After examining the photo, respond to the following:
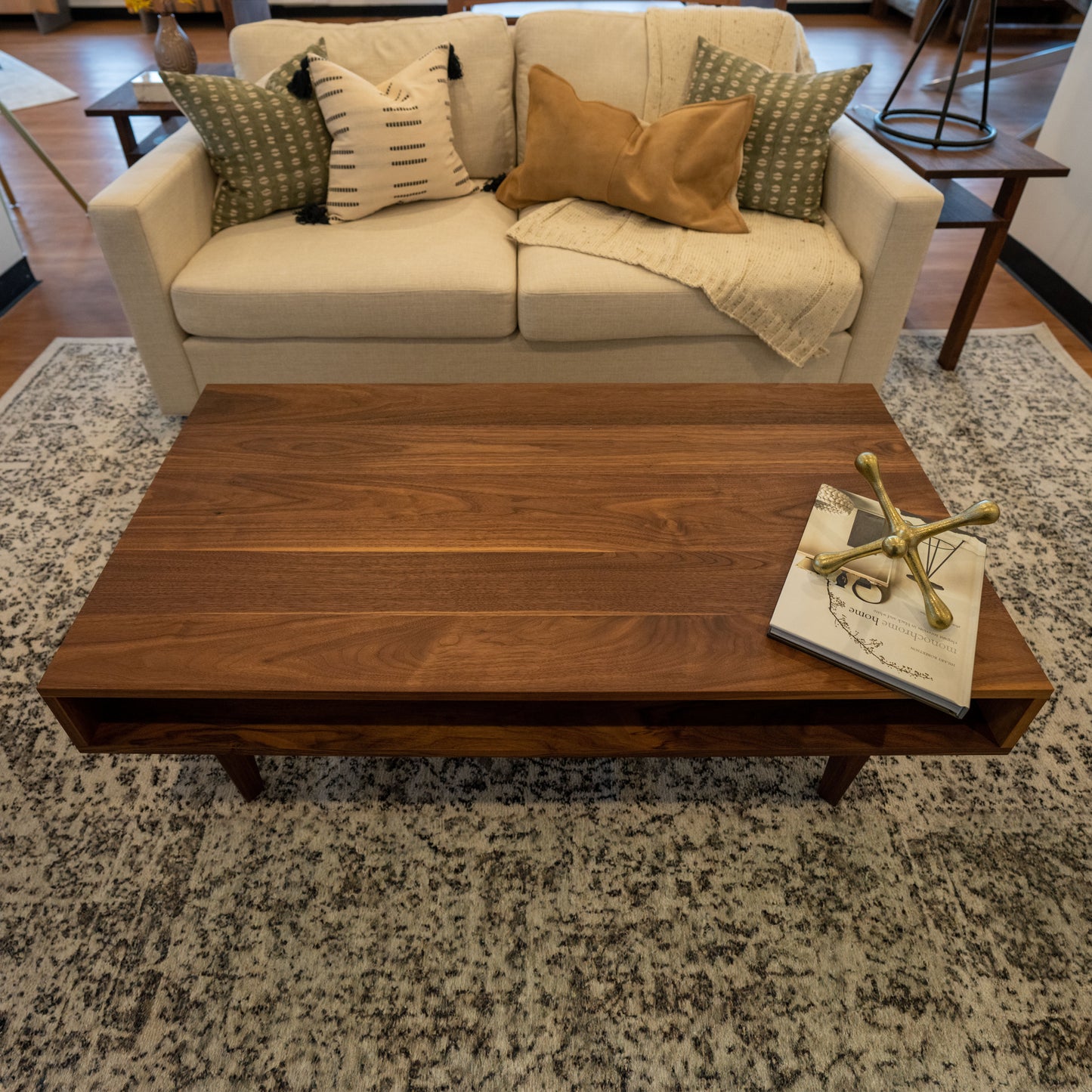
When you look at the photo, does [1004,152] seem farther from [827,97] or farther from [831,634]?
[831,634]

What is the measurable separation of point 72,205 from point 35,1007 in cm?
319

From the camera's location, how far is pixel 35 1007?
116 cm

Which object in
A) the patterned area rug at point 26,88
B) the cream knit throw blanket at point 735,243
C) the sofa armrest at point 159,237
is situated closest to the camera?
the sofa armrest at point 159,237

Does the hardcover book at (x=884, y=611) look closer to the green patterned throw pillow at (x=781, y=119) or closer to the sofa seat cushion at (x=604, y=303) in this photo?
the sofa seat cushion at (x=604, y=303)

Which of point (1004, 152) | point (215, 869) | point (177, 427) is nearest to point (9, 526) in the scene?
point (177, 427)

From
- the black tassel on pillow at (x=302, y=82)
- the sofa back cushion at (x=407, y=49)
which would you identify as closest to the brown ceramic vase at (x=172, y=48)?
the sofa back cushion at (x=407, y=49)

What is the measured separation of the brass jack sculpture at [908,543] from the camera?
1100 millimetres

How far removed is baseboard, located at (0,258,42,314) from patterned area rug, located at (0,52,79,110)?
6.72 feet

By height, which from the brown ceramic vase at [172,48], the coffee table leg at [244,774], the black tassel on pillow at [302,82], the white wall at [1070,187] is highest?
the black tassel on pillow at [302,82]

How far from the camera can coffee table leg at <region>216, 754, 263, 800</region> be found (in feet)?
4.32

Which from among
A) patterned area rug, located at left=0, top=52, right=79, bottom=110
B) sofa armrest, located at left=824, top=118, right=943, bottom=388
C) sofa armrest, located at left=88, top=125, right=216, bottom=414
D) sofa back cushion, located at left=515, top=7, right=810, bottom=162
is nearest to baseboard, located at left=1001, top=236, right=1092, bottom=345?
sofa armrest, located at left=824, top=118, right=943, bottom=388

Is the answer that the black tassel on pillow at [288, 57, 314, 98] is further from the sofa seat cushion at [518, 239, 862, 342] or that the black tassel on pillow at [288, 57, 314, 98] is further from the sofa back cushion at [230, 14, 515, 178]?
the sofa seat cushion at [518, 239, 862, 342]

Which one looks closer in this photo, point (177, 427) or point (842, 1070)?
point (842, 1070)

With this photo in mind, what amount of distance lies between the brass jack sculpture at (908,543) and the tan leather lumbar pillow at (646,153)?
113cm
